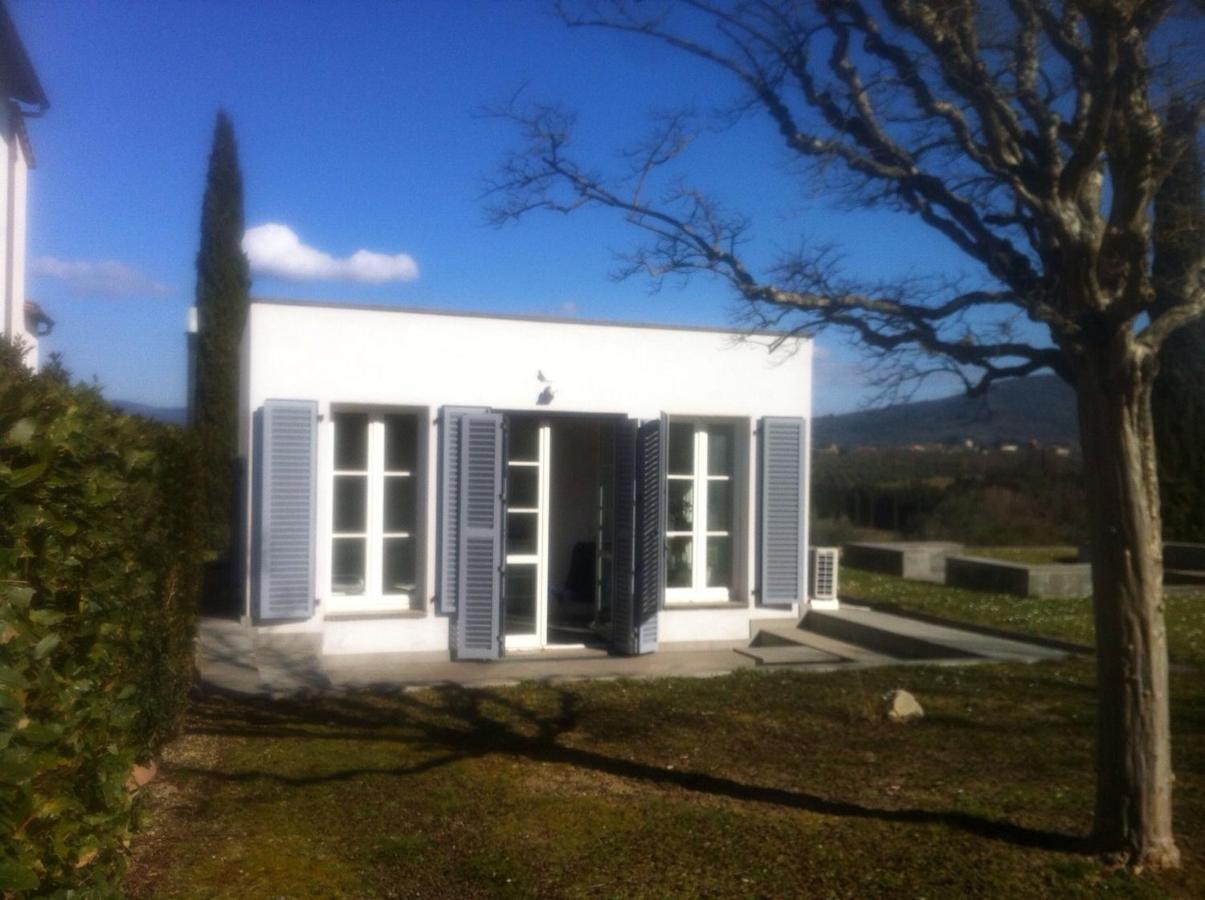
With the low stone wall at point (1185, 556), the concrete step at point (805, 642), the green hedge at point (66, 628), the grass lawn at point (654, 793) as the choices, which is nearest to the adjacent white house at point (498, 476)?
the concrete step at point (805, 642)

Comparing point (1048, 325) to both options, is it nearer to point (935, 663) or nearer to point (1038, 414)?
point (935, 663)

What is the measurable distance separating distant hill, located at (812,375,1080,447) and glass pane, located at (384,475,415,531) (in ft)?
12.9

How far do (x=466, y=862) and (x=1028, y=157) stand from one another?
169 inches

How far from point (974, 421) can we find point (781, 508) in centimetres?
580

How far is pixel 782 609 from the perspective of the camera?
12.2 metres

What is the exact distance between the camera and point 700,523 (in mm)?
11938

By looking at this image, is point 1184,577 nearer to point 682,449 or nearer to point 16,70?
point 682,449

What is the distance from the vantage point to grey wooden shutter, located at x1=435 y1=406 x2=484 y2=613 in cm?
1065

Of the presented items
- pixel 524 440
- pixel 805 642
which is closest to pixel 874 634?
pixel 805 642

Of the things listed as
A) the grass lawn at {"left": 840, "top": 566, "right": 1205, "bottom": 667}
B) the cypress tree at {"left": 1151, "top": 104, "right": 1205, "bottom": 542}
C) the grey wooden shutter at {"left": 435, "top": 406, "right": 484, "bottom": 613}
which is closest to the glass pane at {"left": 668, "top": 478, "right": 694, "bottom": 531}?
the grey wooden shutter at {"left": 435, "top": 406, "right": 484, "bottom": 613}

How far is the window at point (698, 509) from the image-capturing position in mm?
11906

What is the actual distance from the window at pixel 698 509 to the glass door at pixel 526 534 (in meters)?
1.34

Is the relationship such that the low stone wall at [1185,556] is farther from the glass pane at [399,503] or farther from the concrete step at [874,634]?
the glass pane at [399,503]

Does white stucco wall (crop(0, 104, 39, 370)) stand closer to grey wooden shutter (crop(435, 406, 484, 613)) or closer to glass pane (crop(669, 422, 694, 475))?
grey wooden shutter (crop(435, 406, 484, 613))
